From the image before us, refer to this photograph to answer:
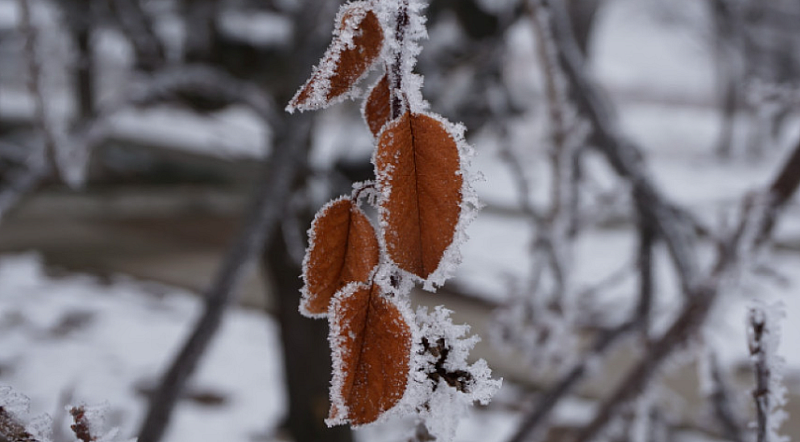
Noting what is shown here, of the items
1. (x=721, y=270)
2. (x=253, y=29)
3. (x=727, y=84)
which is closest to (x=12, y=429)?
(x=721, y=270)

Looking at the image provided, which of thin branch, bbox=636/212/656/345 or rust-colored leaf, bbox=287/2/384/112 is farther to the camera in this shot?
thin branch, bbox=636/212/656/345

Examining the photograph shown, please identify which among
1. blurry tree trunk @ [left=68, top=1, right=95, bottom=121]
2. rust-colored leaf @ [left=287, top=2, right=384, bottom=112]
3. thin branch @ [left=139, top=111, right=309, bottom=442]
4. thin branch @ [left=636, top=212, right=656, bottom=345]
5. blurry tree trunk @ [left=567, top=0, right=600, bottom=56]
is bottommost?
rust-colored leaf @ [left=287, top=2, right=384, bottom=112]

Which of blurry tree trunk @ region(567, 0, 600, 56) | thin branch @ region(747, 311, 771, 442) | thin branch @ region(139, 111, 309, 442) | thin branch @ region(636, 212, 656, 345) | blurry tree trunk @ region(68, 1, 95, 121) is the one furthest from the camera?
blurry tree trunk @ region(567, 0, 600, 56)

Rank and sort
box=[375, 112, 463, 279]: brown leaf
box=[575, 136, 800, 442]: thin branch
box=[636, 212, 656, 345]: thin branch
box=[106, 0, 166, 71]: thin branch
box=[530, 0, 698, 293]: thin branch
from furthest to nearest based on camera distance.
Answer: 1. box=[106, 0, 166, 71]: thin branch
2. box=[636, 212, 656, 345]: thin branch
3. box=[530, 0, 698, 293]: thin branch
4. box=[575, 136, 800, 442]: thin branch
5. box=[375, 112, 463, 279]: brown leaf

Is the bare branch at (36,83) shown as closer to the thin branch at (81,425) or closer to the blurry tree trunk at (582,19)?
the thin branch at (81,425)

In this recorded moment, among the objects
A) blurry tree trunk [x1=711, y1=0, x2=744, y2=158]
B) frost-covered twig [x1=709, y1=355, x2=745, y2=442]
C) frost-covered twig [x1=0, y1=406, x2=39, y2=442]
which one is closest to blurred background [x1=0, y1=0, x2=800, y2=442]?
frost-covered twig [x1=709, y1=355, x2=745, y2=442]

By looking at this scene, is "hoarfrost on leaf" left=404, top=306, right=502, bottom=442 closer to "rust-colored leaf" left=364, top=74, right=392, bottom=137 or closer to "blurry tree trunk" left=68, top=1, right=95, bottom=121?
"rust-colored leaf" left=364, top=74, right=392, bottom=137

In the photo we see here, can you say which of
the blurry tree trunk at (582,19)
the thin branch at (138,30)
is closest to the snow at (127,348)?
the thin branch at (138,30)
